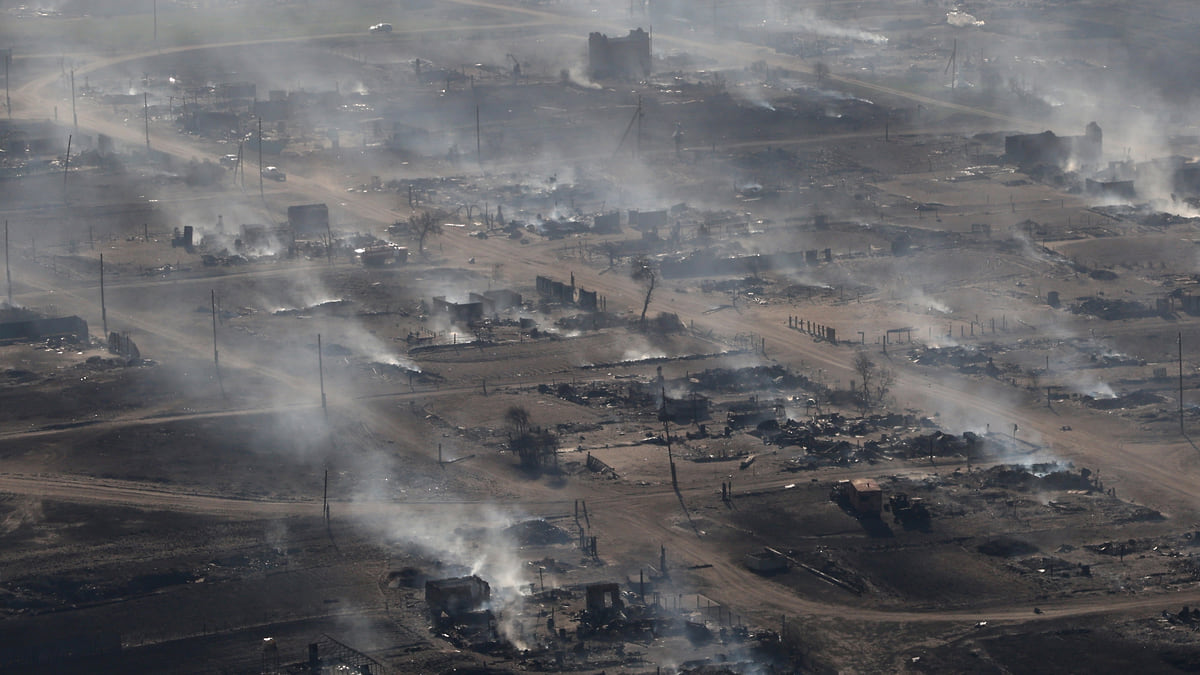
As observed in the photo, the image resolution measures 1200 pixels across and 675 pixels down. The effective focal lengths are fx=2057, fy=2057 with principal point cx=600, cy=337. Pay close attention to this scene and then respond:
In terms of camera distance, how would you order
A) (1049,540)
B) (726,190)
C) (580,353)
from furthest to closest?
1. (726,190)
2. (580,353)
3. (1049,540)

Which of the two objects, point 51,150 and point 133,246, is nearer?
point 133,246

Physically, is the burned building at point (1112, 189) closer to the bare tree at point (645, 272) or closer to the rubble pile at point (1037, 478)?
the bare tree at point (645, 272)

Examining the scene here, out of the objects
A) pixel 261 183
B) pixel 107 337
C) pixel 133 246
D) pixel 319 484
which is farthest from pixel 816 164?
pixel 319 484

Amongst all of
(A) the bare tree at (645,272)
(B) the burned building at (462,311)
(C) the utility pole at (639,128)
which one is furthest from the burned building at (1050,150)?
(B) the burned building at (462,311)

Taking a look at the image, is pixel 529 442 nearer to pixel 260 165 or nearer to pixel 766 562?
pixel 766 562

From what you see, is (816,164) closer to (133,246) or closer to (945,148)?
(945,148)

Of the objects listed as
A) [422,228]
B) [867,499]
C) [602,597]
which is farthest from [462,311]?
[602,597]

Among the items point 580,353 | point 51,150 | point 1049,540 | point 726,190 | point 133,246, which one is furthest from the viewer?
point 51,150
